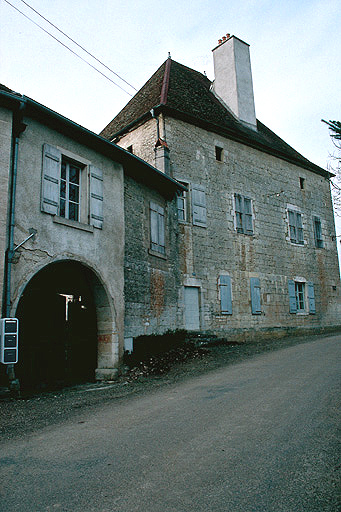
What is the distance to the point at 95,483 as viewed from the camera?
3012 mm

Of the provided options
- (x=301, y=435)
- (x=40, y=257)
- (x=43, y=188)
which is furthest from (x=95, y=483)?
(x=43, y=188)

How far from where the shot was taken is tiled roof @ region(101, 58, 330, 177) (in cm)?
1395

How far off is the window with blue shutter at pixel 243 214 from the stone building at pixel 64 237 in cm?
438

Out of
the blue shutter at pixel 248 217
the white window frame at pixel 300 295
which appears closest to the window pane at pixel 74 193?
the blue shutter at pixel 248 217

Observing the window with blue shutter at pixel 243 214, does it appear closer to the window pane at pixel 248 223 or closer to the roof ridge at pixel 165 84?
the window pane at pixel 248 223

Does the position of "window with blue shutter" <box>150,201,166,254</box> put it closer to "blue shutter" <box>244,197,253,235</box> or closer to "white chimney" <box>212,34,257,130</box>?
"blue shutter" <box>244,197,253,235</box>

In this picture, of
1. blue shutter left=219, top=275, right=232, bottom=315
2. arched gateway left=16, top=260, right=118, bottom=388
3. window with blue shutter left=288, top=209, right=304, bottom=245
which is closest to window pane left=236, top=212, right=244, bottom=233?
blue shutter left=219, top=275, right=232, bottom=315

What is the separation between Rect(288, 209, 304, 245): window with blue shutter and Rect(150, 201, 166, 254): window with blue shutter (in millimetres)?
7425

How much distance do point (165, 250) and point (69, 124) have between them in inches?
177

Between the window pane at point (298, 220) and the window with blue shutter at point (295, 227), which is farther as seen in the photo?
the window pane at point (298, 220)

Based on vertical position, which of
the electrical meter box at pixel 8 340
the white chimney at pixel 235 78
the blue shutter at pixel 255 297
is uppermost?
the white chimney at pixel 235 78

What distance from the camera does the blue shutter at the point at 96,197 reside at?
879 cm

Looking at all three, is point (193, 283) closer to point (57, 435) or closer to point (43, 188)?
point (43, 188)

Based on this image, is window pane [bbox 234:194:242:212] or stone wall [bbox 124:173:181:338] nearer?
stone wall [bbox 124:173:181:338]
